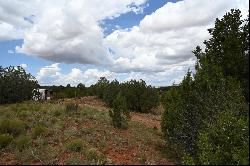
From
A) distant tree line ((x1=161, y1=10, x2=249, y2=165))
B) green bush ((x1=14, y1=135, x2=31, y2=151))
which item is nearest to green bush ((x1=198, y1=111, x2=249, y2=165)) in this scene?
distant tree line ((x1=161, y1=10, x2=249, y2=165))

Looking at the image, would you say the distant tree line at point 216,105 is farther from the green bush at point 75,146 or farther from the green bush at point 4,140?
the green bush at point 4,140

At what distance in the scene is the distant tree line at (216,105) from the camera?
10289mm

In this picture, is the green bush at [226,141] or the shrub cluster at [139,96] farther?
the shrub cluster at [139,96]

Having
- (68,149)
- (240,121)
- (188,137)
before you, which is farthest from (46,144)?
(240,121)

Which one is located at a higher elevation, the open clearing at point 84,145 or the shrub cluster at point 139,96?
the shrub cluster at point 139,96

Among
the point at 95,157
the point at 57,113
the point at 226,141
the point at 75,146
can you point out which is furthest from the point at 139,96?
the point at 226,141

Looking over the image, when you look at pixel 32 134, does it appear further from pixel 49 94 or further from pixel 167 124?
pixel 49 94

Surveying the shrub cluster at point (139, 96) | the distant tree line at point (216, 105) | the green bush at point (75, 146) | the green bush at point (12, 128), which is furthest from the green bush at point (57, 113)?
the shrub cluster at point (139, 96)

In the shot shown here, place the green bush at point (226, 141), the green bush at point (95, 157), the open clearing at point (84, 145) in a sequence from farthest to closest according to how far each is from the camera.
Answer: the open clearing at point (84, 145) → the green bush at point (95, 157) → the green bush at point (226, 141)

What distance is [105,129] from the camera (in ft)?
58.6

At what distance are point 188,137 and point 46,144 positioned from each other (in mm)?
5386

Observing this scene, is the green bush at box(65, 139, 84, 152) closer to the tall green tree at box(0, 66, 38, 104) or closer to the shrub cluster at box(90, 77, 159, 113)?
the shrub cluster at box(90, 77, 159, 113)

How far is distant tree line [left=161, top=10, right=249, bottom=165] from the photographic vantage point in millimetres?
10289

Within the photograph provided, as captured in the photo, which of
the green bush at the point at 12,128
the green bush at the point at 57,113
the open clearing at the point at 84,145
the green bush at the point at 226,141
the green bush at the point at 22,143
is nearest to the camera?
the green bush at the point at 226,141
